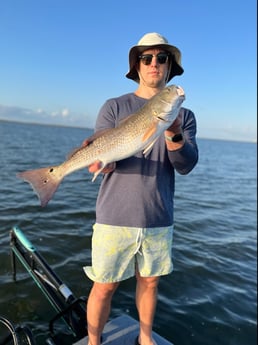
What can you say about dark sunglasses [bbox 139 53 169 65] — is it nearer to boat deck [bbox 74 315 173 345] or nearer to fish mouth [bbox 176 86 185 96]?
fish mouth [bbox 176 86 185 96]

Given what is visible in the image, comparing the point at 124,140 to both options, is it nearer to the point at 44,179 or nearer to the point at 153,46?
the point at 44,179

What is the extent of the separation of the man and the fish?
0.16 m

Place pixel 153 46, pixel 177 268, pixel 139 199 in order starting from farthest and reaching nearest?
pixel 177 268 < pixel 153 46 < pixel 139 199

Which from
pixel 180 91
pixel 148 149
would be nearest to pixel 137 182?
pixel 148 149

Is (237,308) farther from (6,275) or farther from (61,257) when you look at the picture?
(6,275)

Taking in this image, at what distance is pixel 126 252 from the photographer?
322 centimetres

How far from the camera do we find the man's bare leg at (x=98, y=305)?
3293 millimetres

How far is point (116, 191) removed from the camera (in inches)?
125

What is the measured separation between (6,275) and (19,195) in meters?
5.71

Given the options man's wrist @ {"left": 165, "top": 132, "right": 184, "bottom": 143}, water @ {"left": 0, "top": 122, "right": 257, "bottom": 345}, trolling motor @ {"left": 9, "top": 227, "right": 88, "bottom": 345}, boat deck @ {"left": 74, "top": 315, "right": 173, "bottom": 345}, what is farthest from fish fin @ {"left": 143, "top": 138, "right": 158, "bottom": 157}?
water @ {"left": 0, "top": 122, "right": 257, "bottom": 345}

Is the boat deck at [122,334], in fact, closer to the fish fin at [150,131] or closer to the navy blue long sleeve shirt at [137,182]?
the navy blue long sleeve shirt at [137,182]

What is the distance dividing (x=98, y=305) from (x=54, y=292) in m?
1.45

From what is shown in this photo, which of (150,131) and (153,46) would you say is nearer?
(150,131)

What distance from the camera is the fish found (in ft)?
9.16
